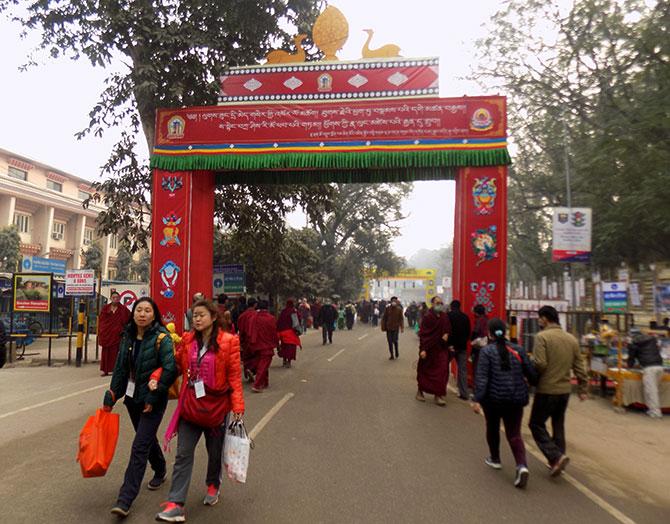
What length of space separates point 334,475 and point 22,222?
1689 inches

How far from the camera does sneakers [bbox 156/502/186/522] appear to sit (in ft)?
11.6

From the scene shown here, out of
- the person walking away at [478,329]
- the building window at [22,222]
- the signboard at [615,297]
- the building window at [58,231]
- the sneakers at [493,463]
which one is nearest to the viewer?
the sneakers at [493,463]

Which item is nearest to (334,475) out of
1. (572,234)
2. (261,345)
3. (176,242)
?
(261,345)

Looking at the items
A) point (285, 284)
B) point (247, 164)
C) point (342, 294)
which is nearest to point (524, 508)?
point (247, 164)

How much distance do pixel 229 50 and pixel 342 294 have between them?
2860 centimetres

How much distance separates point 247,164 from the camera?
10188mm

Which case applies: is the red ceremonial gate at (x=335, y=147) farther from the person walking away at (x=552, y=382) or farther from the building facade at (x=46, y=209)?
the building facade at (x=46, y=209)

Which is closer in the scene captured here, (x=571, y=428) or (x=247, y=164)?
(x=571, y=428)

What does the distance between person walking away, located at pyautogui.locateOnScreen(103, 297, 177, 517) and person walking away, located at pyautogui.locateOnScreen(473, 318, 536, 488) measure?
110 inches

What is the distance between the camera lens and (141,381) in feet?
12.7

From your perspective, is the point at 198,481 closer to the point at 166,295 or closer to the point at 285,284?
the point at 166,295

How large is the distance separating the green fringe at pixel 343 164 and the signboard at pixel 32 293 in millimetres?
5149

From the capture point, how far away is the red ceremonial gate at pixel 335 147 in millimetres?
9500

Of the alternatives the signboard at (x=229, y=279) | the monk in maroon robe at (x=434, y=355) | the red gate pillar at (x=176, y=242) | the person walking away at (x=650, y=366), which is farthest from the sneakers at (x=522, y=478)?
the signboard at (x=229, y=279)
